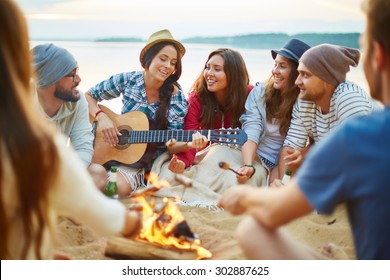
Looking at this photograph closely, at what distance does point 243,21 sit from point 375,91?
149 inches

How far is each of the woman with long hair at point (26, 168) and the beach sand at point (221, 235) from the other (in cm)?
126

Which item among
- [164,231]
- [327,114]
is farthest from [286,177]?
[164,231]

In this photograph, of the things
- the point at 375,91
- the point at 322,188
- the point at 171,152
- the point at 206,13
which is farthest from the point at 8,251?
the point at 206,13

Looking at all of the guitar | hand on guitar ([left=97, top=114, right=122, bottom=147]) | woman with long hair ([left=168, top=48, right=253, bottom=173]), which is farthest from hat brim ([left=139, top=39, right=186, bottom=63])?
hand on guitar ([left=97, top=114, right=122, bottom=147])

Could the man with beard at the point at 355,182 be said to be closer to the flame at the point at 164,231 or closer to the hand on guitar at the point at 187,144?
the flame at the point at 164,231

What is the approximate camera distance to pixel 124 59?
5.86 metres

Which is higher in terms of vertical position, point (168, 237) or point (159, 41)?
point (159, 41)

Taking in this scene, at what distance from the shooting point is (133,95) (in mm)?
4867

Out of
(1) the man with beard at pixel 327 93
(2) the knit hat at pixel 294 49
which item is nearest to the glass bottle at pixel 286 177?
(1) the man with beard at pixel 327 93

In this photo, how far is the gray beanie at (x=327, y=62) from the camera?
4309 millimetres

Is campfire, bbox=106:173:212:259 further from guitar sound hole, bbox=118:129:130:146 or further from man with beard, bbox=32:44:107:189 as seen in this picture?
guitar sound hole, bbox=118:129:130:146

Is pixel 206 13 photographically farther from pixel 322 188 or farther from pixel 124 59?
pixel 322 188

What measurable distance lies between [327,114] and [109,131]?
5.30ft

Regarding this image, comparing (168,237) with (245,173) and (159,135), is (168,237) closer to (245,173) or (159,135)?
(245,173)
